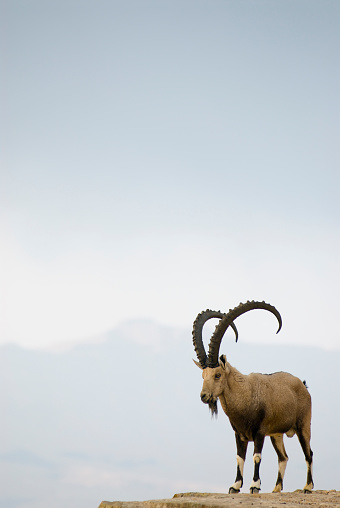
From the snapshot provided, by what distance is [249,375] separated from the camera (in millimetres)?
17484

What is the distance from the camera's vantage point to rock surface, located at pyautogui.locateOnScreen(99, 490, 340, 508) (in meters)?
13.9

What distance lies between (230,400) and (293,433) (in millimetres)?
2516

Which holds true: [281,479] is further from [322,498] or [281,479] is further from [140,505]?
[140,505]

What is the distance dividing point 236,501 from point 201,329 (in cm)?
443

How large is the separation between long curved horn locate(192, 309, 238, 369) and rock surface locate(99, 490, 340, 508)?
3069 mm

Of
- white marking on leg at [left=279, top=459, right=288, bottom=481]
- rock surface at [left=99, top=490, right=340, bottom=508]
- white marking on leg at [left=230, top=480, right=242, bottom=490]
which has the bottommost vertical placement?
rock surface at [left=99, top=490, right=340, bottom=508]

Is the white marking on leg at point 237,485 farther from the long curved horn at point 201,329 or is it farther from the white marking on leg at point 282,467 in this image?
the long curved horn at point 201,329

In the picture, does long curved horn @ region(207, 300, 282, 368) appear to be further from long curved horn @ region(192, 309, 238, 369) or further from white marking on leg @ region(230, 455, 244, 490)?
white marking on leg @ region(230, 455, 244, 490)

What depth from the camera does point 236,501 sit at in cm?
1423

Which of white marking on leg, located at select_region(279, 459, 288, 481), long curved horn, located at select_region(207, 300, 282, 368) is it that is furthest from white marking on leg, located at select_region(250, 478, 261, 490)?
long curved horn, located at select_region(207, 300, 282, 368)

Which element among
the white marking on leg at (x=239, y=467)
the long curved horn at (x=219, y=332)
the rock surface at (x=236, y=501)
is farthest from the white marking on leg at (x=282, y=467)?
the long curved horn at (x=219, y=332)

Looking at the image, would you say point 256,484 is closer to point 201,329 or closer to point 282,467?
point 282,467

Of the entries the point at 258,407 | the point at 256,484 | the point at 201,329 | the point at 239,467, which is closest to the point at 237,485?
the point at 239,467

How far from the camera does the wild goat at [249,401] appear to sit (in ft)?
53.7
